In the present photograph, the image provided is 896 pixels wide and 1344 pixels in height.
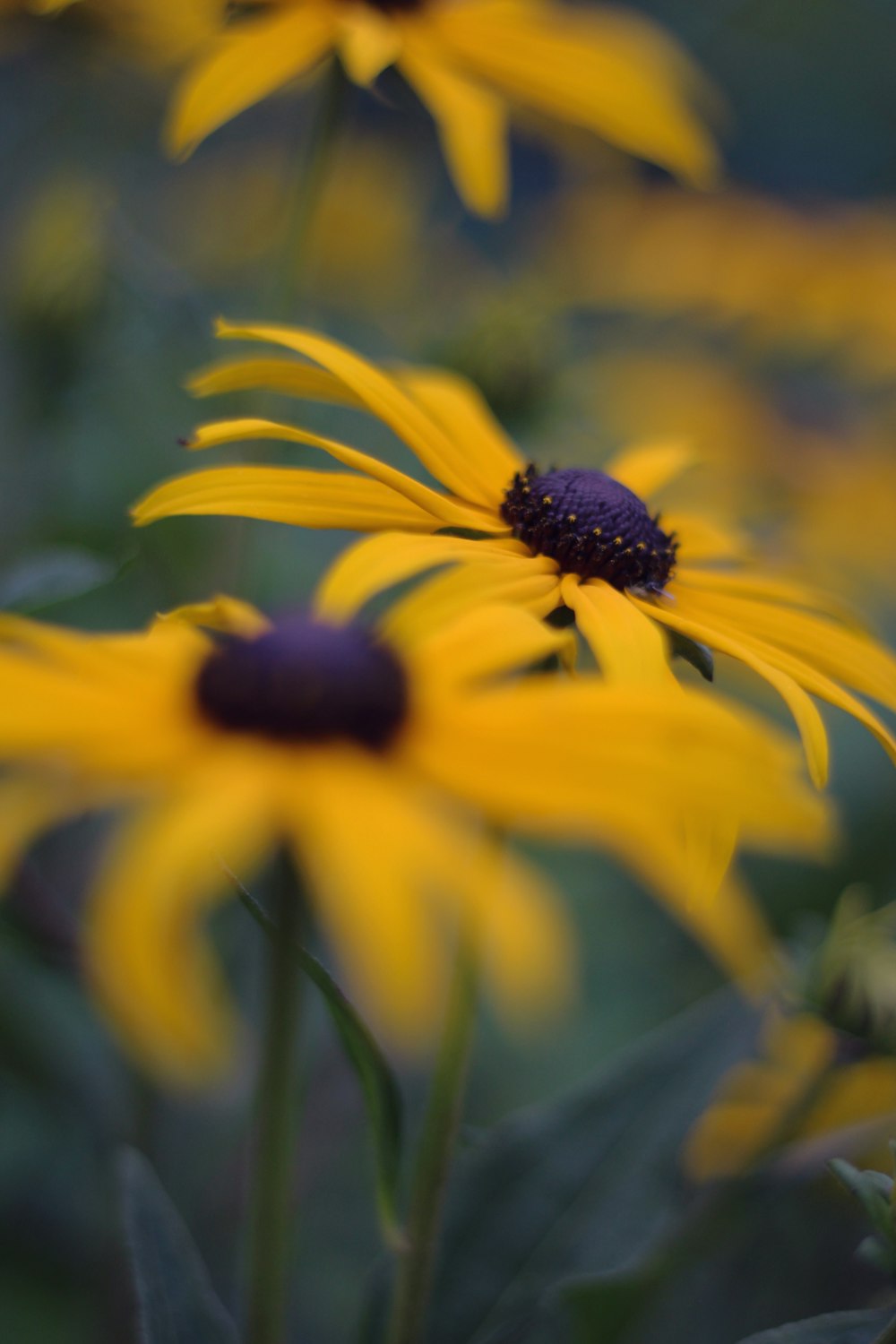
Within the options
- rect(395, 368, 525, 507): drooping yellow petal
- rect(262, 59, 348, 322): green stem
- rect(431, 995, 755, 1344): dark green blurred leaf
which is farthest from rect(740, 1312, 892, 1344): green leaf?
rect(262, 59, 348, 322): green stem

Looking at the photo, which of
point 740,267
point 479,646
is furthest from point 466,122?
point 740,267

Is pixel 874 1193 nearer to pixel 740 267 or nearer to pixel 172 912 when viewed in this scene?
pixel 172 912

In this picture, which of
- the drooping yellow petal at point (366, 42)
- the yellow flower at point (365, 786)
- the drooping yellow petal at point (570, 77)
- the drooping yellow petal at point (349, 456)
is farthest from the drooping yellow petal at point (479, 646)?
the drooping yellow petal at point (570, 77)

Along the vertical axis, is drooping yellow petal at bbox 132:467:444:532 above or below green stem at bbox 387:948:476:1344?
above

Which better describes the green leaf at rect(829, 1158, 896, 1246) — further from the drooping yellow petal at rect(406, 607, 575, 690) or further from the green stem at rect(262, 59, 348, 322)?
the green stem at rect(262, 59, 348, 322)

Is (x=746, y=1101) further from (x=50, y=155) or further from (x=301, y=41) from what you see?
(x=50, y=155)

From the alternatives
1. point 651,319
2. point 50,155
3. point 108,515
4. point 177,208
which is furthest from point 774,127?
point 108,515
